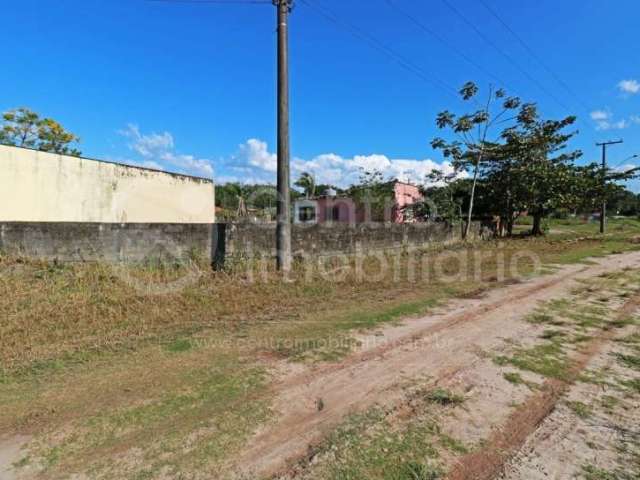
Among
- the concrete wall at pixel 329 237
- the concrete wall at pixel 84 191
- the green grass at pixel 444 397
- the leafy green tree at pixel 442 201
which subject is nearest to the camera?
the green grass at pixel 444 397

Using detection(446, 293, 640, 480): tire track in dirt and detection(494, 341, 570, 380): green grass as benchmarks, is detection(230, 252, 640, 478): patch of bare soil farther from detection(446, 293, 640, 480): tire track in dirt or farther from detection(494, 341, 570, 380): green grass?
detection(494, 341, 570, 380): green grass

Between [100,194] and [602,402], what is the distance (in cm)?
1238

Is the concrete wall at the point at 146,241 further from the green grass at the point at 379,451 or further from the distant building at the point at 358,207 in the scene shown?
the distant building at the point at 358,207

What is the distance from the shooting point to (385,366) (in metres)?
3.29

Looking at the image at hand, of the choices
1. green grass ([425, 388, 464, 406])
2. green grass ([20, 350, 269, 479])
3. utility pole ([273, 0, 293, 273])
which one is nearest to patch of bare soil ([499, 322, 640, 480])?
green grass ([425, 388, 464, 406])

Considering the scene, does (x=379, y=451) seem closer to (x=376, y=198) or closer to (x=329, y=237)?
(x=329, y=237)

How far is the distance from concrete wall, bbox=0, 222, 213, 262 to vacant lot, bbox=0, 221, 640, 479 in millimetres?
587

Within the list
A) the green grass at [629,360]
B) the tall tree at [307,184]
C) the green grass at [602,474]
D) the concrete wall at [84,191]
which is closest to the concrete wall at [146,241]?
the concrete wall at [84,191]

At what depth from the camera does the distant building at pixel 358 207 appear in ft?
65.6

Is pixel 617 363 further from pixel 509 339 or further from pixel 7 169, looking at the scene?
pixel 7 169

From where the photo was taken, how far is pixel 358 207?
70.8 ft

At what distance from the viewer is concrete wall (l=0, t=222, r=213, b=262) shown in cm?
658

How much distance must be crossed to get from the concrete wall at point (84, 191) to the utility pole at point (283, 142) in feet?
22.7

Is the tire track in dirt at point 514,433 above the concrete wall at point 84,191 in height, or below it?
below
